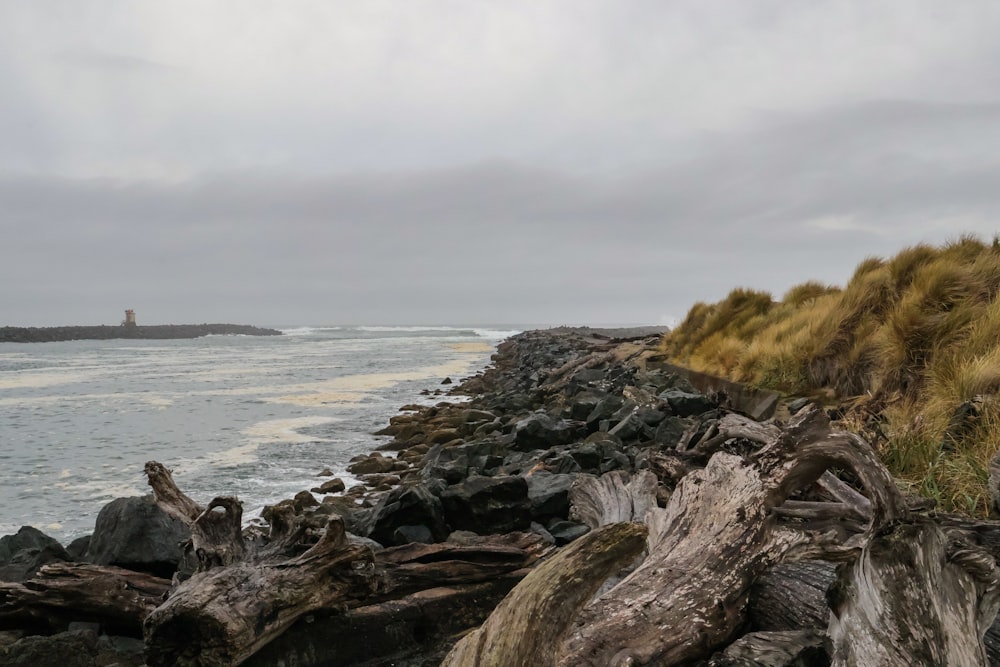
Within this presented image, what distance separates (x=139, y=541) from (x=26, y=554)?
120 cm

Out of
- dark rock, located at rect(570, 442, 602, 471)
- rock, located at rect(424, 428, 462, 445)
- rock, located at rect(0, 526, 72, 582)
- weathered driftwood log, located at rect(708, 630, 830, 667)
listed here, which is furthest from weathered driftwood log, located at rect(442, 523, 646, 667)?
rock, located at rect(424, 428, 462, 445)

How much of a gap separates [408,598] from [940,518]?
2.32m

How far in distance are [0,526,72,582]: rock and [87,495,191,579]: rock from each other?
37 cm

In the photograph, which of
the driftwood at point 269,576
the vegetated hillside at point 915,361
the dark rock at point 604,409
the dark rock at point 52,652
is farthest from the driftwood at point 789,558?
the dark rock at point 604,409

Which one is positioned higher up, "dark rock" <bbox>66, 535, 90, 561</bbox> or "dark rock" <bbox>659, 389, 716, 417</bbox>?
"dark rock" <bbox>659, 389, 716, 417</bbox>

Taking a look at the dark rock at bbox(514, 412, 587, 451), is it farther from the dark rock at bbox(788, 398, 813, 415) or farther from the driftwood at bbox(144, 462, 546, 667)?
the driftwood at bbox(144, 462, 546, 667)

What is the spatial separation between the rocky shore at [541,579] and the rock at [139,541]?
0.01 metres

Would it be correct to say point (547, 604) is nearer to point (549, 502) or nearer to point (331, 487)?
point (549, 502)

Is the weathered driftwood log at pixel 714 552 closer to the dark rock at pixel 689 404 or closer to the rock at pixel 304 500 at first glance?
the rock at pixel 304 500

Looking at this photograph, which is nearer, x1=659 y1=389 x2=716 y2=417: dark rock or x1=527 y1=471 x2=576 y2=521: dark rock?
x1=527 y1=471 x2=576 y2=521: dark rock

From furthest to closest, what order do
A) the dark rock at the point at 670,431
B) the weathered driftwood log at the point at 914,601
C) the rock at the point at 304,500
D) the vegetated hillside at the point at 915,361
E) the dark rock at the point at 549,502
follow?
the rock at the point at 304,500
the dark rock at the point at 670,431
the dark rock at the point at 549,502
the vegetated hillside at the point at 915,361
the weathered driftwood log at the point at 914,601

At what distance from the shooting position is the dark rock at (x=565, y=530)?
13.9 feet

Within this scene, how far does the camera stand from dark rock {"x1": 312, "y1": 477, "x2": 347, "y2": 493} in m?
7.63

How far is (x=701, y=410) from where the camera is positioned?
813 cm
